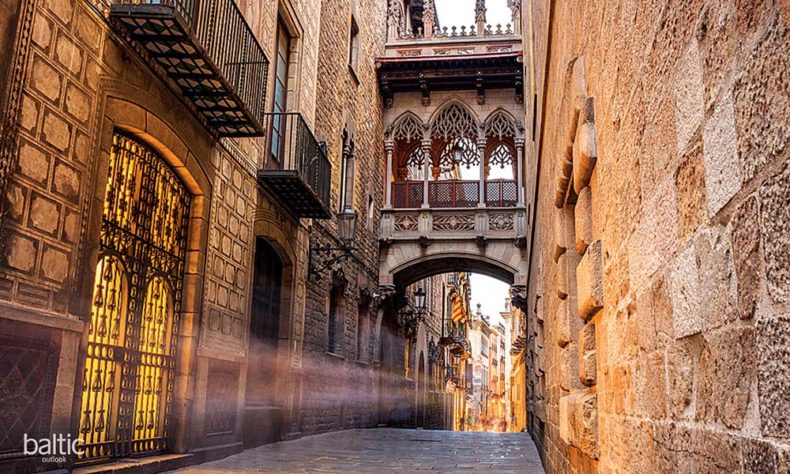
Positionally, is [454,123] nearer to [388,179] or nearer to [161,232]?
[388,179]

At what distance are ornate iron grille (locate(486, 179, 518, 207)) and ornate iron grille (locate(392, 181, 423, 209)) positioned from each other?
1.93m

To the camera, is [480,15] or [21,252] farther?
[480,15]

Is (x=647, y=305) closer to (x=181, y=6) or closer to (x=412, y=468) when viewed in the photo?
(x=181, y=6)

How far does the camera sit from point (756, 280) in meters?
1.08

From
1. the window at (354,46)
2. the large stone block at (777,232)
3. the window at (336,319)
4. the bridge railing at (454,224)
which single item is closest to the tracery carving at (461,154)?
the bridge railing at (454,224)

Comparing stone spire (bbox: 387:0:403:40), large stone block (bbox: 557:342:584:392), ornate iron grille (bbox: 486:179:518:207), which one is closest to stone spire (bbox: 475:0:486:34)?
stone spire (bbox: 387:0:403:40)

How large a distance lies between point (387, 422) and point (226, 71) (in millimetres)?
14362

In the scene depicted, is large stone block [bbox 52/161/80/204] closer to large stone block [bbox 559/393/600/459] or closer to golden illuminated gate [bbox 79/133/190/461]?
golden illuminated gate [bbox 79/133/190/461]

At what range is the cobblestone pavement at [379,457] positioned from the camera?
7.71 metres

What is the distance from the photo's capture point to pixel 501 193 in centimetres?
1916

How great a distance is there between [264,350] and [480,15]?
1373cm

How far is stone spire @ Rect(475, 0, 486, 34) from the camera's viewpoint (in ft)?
67.5

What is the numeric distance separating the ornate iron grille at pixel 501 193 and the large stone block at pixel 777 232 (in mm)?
18106

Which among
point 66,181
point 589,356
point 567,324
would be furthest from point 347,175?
point 589,356
